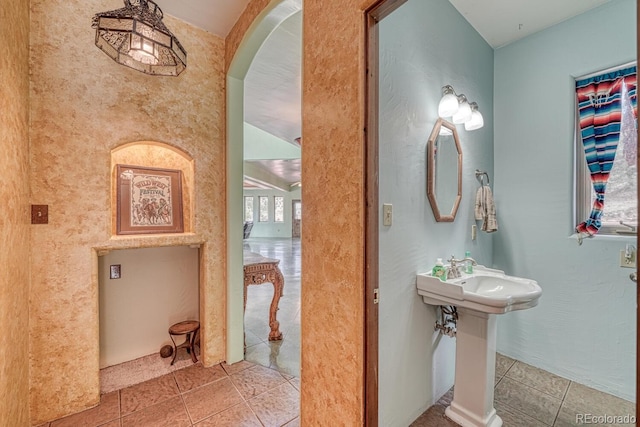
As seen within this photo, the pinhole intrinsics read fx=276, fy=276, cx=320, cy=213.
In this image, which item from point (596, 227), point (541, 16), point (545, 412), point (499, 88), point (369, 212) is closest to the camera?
point (369, 212)

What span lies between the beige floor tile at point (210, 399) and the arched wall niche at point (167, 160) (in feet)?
4.02

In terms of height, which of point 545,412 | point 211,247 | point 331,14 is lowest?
point 545,412

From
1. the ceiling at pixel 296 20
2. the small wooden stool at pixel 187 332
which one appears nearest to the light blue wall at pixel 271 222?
the ceiling at pixel 296 20

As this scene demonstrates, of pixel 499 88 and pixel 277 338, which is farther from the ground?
pixel 499 88

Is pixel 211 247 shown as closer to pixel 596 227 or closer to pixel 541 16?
pixel 596 227

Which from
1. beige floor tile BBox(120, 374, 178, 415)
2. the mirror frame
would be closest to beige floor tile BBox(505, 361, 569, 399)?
the mirror frame

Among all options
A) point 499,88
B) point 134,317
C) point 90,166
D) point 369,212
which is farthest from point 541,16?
point 134,317

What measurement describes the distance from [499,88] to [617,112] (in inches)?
34.9

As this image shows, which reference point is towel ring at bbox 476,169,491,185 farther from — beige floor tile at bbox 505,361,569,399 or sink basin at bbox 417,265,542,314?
beige floor tile at bbox 505,361,569,399

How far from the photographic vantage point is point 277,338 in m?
2.92

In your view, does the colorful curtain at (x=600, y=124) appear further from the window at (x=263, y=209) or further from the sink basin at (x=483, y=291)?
the window at (x=263, y=209)

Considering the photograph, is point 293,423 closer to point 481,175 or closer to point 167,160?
point 167,160

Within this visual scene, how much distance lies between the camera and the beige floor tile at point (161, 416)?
173 cm

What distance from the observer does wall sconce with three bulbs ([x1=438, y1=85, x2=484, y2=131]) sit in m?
1.91
